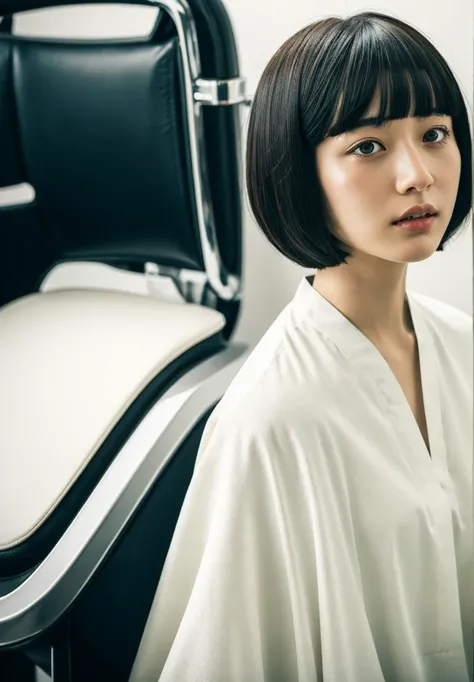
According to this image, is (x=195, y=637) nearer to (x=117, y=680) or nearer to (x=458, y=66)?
(x=117, y=680)

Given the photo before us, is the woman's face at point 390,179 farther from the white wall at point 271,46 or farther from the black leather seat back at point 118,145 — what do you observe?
the black leather seat back at point 118,145

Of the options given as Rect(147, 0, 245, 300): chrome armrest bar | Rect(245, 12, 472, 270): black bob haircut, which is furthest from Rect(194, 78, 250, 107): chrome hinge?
Rect(245, 12, 472, 270): black bob haircut

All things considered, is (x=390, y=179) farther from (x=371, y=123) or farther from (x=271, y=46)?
(x=271, y=46)

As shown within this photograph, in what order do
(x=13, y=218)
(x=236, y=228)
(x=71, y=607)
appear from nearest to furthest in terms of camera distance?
1. (x=71, y=607)
2. (x=236, y=228)
3. (x=13, y=218)

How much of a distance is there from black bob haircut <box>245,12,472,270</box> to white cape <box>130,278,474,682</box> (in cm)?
11

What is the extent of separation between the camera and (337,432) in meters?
0.82

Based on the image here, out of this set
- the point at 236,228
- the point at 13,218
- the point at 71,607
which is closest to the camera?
the point at 71,607

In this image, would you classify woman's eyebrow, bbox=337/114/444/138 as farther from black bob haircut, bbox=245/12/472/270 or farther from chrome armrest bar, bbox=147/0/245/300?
chrome armrest bar, bbox=147/0/245/300

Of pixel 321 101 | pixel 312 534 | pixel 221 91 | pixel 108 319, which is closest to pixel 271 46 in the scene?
pixel 221 91

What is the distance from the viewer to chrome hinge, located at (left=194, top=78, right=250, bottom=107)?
3.08ft

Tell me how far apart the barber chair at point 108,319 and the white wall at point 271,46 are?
0.08 ft

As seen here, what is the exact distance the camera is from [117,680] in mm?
936

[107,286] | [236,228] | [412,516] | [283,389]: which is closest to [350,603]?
[412,516]

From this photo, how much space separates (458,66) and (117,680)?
83cm
